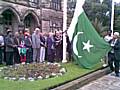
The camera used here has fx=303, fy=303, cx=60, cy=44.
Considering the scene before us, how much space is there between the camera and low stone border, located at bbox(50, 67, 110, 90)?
1061cm

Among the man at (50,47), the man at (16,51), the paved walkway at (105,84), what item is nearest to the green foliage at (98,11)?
the man at (50,47)

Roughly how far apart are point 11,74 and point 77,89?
9.36ft

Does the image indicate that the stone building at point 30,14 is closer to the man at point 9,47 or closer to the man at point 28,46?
the man at point 28,46

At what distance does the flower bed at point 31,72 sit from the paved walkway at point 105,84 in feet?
4.79

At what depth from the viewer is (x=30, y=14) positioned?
31.2 m

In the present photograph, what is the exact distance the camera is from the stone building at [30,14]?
27348 millimetres

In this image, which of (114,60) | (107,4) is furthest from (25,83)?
(107,4)

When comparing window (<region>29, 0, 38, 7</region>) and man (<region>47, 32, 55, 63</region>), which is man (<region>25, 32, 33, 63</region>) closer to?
man (<region>47, 32, 55, 63</region>)

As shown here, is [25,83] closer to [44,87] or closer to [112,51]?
[44,87]

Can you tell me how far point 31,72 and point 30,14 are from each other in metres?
19.4

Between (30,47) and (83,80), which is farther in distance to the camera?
(30,47)

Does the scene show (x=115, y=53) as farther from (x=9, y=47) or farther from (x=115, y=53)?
(x=9, y=47)

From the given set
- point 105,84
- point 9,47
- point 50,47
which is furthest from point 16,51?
point 105,84

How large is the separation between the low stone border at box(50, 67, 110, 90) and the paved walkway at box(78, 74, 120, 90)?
0.20 meters
